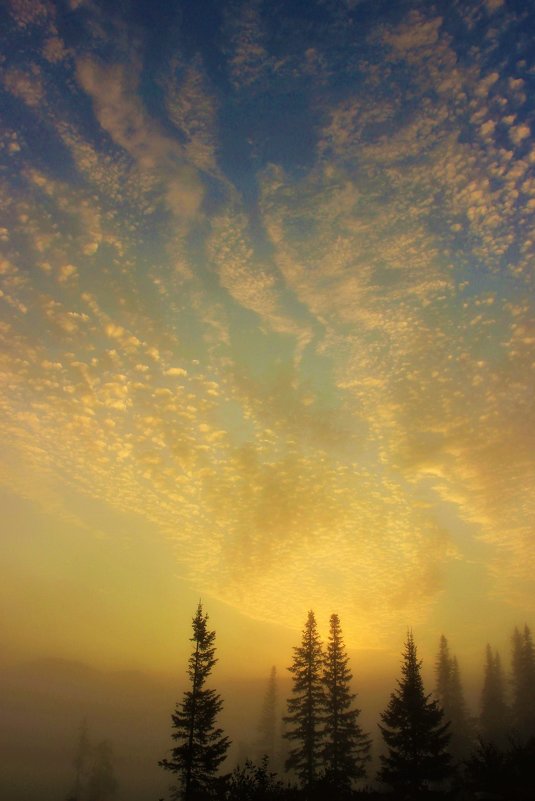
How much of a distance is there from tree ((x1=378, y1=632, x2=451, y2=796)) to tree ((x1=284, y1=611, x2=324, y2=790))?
6.63 meters

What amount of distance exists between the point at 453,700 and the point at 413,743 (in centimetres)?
3358

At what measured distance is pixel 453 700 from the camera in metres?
50.2

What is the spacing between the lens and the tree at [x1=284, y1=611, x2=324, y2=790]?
29266 millimetres

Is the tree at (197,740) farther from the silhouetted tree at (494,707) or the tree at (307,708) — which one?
the silhouetted tree at (494,707)

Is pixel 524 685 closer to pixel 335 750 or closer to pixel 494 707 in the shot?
pixel 494 707

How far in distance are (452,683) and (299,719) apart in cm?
2988

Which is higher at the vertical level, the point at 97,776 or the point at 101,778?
the point at 97,776

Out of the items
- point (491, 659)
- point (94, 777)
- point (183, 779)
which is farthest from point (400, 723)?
point (94, 777)

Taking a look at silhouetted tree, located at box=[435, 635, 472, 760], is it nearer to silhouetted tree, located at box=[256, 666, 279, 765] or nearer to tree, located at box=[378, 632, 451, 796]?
silhouetted tree, located at box=[256, 666, 279, 765]

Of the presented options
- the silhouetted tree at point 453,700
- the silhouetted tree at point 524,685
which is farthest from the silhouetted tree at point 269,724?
the silhouetted tree at point 524,685

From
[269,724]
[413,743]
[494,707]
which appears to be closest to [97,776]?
[269,724]

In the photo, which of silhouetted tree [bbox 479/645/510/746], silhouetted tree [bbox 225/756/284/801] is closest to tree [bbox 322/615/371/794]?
silhouetted tree [bbox 225/756/284/801]

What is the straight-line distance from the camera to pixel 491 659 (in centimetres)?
5884

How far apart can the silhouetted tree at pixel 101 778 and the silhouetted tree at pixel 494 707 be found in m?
57.1
